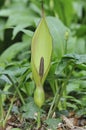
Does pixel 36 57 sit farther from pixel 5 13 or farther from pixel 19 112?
pixel 5 13

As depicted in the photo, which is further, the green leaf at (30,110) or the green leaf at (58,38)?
the green leaf at (58,38)

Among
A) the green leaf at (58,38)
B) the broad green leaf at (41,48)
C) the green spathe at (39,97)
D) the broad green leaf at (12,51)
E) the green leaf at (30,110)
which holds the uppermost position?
the broad green leaf at (41,48)

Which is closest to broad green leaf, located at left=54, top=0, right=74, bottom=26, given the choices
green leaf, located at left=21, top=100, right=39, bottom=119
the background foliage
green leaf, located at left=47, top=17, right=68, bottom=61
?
Answer: the background foliage

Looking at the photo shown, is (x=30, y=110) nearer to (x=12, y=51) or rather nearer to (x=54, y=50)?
(x=54, y=50)

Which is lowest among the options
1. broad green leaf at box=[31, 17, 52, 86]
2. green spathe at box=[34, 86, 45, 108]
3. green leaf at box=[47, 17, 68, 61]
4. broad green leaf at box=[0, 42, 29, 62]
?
broad green leaf at box=[0, 42, 29, 62]

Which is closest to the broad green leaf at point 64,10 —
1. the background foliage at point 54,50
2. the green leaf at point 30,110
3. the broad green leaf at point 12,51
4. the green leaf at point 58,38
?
the background foliage at point 54,50

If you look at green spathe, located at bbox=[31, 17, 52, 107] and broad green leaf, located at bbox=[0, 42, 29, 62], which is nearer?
green spathe, located at bbox=[31, 17, 52, 107]

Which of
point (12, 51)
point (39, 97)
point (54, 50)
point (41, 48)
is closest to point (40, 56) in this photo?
point (41, 48)

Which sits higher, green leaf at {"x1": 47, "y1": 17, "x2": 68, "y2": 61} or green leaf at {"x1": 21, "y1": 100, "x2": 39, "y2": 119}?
green leaf at {"x1": 47, "y1": 17, "x2": 68, "y2": 61}

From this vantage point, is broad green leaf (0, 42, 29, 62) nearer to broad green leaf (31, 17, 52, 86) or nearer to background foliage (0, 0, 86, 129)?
background foliage (0, 0, 86, 129)

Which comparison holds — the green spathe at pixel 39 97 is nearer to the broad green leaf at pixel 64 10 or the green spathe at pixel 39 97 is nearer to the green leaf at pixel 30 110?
the green leaf at pixel 30 110

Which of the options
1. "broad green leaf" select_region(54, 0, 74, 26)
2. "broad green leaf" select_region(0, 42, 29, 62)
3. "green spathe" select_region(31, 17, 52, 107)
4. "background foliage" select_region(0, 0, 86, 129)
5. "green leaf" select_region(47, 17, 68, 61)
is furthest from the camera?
"broad green leaf" select_region(54, 0, 74, 26)
